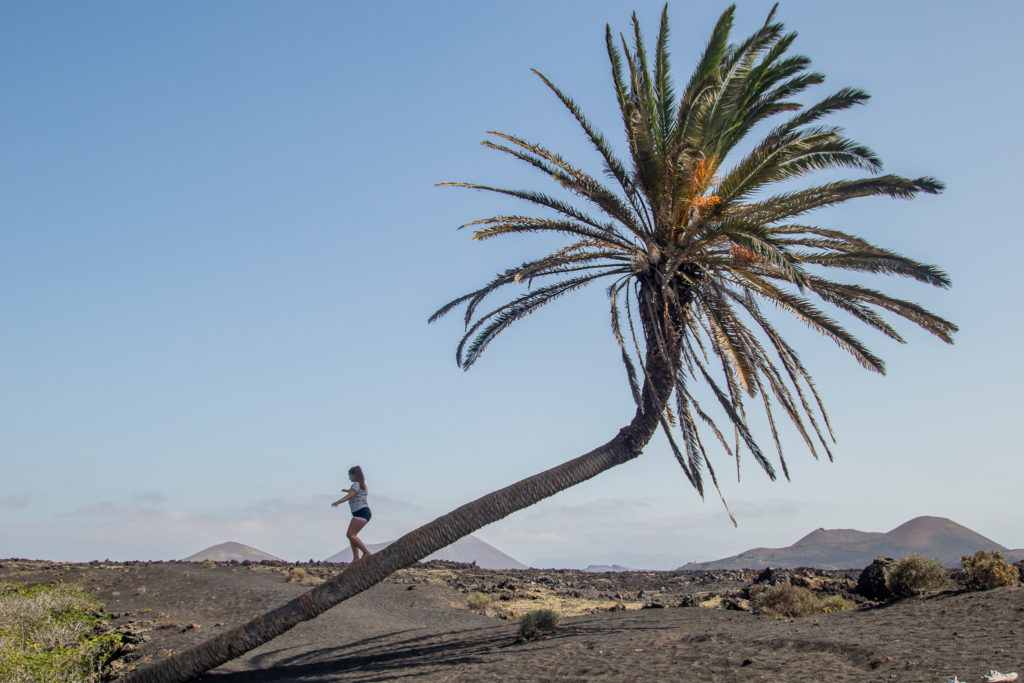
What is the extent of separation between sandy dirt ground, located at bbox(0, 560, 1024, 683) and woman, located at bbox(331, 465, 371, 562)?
6.47 feet

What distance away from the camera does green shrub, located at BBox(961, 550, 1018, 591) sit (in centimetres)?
1277

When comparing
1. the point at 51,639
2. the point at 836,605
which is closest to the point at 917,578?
the point at 836,605

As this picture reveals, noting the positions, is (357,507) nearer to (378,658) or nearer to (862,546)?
(378,658)

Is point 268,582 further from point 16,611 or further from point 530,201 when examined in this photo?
point 530,201

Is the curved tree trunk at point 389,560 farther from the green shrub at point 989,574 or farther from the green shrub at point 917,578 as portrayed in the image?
the green shrub at point 989,574

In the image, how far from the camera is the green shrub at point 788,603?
14.9 meters

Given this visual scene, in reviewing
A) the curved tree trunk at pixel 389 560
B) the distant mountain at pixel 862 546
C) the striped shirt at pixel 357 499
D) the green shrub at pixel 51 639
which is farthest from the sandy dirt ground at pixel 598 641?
the distant mountain at pixel 862 546

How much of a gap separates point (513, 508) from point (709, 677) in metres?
3.56

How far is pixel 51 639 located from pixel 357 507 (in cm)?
693

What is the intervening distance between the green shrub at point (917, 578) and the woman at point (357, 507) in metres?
10.4

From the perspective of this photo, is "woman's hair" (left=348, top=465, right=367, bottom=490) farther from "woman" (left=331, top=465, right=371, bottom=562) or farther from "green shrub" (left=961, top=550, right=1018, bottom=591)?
"green shrub" (left=961, top=550, right=1018, bottom=591)

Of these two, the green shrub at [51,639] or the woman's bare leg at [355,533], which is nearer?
the green shrub at [51,639]

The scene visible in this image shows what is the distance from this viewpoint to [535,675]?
9.66 meters

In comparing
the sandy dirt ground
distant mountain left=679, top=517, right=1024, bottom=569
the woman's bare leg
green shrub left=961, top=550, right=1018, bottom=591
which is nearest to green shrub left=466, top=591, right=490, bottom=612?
the sandy dirt ground
